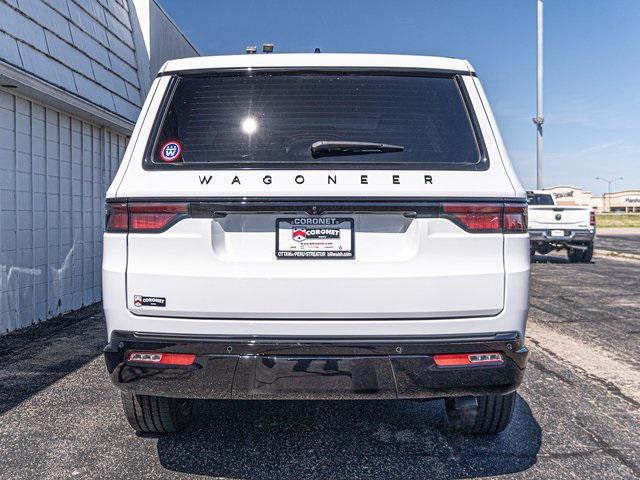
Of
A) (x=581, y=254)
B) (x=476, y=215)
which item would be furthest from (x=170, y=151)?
(x=581, y=254)

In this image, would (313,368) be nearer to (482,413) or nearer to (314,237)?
(314,237)

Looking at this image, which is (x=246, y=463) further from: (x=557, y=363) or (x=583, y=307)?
(x=583, y=307)

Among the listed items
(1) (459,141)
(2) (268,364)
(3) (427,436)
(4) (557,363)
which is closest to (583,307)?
(4) (557,363)

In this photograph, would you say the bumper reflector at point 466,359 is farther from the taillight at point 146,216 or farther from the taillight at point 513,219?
the taillight at point 146,216

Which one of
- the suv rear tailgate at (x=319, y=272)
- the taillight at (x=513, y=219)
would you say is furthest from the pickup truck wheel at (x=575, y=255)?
the suv rear tailgate at (x=319, y=272)

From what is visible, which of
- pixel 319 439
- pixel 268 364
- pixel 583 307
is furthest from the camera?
pixel 583 307

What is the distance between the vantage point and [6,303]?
20.8 feet

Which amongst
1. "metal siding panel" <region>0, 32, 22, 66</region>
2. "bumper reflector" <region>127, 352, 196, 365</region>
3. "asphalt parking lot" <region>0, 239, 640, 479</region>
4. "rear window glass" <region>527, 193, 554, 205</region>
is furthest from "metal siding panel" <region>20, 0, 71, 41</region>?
"rear window glass" <region>527, 193, 554, 205</region>

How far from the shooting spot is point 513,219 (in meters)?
2.71

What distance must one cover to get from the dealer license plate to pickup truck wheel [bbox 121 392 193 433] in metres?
1.20

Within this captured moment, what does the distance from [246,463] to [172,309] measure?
1006 millimetres

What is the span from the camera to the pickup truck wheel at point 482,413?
3.20m

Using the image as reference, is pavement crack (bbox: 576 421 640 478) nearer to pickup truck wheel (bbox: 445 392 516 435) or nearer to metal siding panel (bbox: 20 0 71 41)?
pickup truck wheel (bbox: 445 392 516 435)

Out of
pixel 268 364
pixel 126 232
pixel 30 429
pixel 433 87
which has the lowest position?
pixel 30 429
